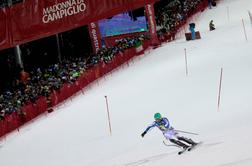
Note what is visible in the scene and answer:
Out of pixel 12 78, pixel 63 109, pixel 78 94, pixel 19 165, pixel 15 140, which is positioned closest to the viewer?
pixel 19 165

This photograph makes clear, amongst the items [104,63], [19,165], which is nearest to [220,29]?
[104,63]

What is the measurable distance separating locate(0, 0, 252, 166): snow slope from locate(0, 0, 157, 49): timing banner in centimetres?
386

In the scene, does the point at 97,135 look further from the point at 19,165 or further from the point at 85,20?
the point at 85,20

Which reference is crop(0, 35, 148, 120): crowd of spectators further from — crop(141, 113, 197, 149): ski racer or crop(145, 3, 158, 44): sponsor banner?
crop(141, 113, 197, 149): ski racer

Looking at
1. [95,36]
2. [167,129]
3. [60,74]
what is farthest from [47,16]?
[95,36]

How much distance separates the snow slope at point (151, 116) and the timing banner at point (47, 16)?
386cm

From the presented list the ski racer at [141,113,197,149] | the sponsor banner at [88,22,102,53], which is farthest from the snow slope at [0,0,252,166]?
the sponsor banner at [88,22,102,53]

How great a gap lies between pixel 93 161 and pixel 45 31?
12.7 feet

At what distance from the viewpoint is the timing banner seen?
13.2m

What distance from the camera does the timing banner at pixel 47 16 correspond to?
13219mm

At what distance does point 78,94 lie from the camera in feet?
82.3

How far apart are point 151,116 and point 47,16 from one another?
574 cm

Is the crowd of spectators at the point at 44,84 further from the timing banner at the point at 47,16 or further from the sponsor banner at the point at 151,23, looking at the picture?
the timing banner at the point at 47,16

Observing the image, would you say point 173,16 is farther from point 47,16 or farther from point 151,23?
point 47,16
